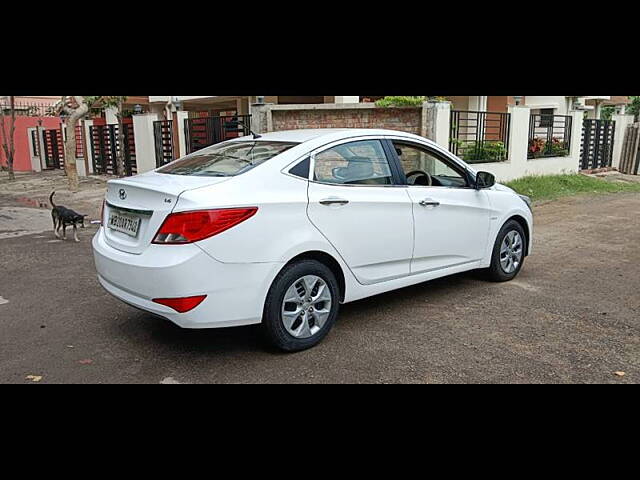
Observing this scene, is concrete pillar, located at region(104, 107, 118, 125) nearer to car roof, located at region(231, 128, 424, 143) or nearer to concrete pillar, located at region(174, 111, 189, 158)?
concrete pillar, located at region(174, 111, 189, 158)

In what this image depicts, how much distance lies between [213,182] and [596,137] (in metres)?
17.7

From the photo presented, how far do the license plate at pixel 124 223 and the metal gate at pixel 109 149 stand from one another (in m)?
14.8

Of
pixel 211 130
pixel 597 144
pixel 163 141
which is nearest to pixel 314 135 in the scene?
pixel 211 130

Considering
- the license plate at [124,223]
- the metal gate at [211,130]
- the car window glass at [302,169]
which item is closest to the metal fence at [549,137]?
the metal gate at [211,130]

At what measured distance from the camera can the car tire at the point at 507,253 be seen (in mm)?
5926

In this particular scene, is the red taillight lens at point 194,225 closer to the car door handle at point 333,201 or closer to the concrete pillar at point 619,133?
the car door handle at point 333,201

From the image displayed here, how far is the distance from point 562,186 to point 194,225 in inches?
515

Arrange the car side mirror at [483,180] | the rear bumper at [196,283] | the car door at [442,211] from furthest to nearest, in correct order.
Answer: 1. the car side mirror at [483,180]
2. the car door at [442,211]
3. the rear bumper at [196,283]

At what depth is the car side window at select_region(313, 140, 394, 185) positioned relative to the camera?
4.55 m

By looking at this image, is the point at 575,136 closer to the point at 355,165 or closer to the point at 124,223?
the point at 355,165

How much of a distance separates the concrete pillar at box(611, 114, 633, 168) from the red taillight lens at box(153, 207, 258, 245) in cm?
1887

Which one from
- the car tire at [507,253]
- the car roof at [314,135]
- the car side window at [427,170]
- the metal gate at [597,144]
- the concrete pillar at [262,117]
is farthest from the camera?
the metal gate at [597,144]

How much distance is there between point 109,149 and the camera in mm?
19672
